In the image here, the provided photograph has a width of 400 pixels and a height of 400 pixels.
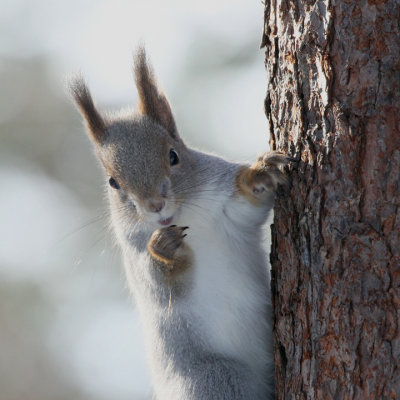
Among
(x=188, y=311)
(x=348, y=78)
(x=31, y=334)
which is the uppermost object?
(x=348, y=78)

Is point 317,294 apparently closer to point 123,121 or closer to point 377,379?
point 377,379

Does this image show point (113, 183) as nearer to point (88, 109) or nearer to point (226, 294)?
point (88, 109)

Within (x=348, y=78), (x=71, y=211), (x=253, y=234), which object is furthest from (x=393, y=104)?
(x=71, y=211)

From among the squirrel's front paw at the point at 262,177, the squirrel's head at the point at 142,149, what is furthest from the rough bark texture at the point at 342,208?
the squirrel's head at the point at 142,149

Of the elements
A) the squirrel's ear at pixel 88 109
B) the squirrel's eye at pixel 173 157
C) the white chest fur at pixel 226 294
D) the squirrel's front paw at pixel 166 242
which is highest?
the squirrel's ear at pixel 88 109

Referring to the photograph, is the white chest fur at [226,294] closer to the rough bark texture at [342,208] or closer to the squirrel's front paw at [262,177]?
the squirrel's front paw at [262,177]

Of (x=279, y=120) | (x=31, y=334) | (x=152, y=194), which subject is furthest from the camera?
(x=31, y=334)

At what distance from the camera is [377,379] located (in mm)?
1900

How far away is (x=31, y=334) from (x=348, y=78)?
6.26 metres

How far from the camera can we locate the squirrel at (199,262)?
8.46 feet

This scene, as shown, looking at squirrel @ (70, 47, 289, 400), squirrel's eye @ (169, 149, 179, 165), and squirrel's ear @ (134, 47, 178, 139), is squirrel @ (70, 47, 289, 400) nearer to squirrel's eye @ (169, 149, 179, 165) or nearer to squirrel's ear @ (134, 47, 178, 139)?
squirrel's eye @ (169, 149, 179, 165)

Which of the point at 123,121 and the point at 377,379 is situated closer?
the point at 377,379

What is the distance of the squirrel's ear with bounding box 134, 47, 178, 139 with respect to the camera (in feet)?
9.61

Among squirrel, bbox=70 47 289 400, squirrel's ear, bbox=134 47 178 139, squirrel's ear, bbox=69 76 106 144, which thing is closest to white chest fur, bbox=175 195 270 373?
squirrel, bbox=70 47 289 400
